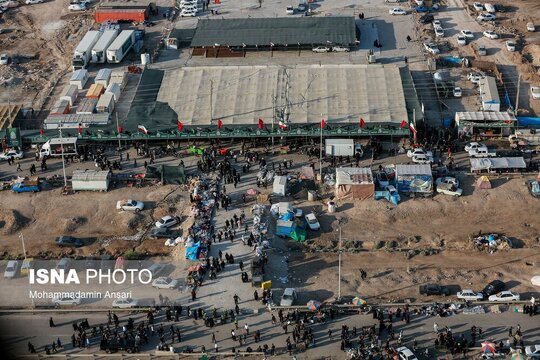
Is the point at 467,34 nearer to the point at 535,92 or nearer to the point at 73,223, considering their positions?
the point at 535,92

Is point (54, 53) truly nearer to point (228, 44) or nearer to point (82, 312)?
point (228, 44)

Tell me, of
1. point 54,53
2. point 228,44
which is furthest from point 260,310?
point 54,53

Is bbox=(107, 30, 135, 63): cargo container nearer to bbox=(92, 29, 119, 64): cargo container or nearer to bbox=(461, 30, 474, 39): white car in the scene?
bbox=(92, 29, 119, 64): cargo container

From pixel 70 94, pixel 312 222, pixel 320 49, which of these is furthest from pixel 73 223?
pixel 320 49

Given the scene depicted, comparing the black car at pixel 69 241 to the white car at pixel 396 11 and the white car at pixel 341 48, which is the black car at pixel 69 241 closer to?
the white car at pixel 341 48

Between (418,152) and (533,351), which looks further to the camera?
(418,152)

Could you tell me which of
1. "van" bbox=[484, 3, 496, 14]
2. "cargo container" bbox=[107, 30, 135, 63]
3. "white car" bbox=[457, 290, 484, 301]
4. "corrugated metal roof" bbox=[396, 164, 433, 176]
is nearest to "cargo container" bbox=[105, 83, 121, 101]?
"cargo container" bbox=[107, 30, 135, 63]
